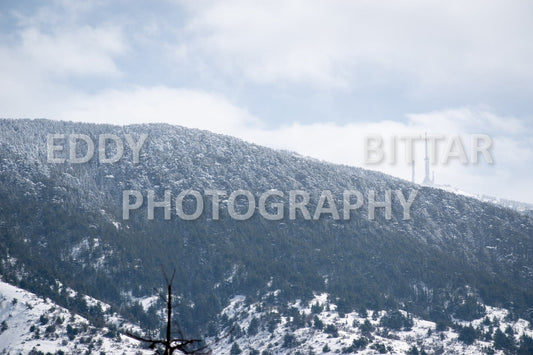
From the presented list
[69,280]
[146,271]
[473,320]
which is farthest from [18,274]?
[473,320]

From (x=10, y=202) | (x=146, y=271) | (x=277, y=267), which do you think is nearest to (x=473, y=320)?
→ (x=277, y=267)

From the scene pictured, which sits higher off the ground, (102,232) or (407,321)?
(102,232)

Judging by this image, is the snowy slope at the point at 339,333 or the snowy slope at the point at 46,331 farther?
the snowy slope at the point at 339,333

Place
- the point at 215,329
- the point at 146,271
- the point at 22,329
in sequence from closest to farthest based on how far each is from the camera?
the point at 22,329 → the point at 215,329 → the point at 146,271

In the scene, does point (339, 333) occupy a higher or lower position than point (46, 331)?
lower

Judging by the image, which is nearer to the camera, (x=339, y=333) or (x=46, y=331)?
(x=46, y=331)

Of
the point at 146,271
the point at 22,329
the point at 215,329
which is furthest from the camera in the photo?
the point at 146,271

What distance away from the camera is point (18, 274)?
507ft

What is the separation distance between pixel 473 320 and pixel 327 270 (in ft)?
172

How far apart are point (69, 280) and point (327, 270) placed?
88157 mm

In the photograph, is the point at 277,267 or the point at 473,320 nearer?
the point at 473,320

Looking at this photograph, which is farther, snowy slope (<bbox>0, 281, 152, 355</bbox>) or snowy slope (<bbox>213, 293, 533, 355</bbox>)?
snowy slope (<bbox>213, 293, 533, 355</bbox>)

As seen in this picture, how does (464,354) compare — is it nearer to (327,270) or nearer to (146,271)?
(327,270)

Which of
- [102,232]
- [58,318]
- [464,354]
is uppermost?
[102,232]
